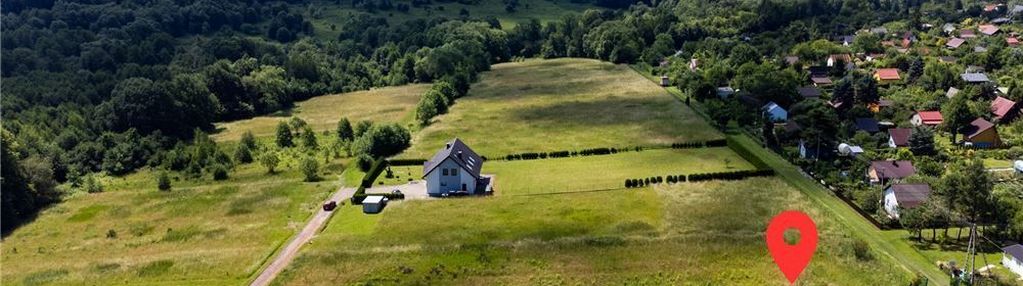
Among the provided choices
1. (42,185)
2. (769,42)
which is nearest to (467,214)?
(42,185)

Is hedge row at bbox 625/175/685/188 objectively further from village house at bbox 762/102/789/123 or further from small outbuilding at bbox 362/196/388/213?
village house at bbox 762/102/789/123

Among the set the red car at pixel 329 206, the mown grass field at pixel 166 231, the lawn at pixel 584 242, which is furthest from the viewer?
the red car at pixel 329 206

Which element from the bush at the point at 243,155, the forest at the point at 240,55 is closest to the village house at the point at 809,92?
the forest at the point at 240,55

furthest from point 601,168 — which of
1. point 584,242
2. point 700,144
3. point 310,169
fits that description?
point 310,169

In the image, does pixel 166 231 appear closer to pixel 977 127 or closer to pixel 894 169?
pixel 894 169

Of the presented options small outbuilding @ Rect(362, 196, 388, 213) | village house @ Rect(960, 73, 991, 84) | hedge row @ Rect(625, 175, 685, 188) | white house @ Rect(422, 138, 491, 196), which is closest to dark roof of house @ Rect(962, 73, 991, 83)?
village house @ Rect(960, 73, 991, 84)

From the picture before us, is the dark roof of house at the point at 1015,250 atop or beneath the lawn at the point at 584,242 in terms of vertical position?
atop

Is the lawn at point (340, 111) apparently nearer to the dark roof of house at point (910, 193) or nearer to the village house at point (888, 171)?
the village house at point (888, 171)
